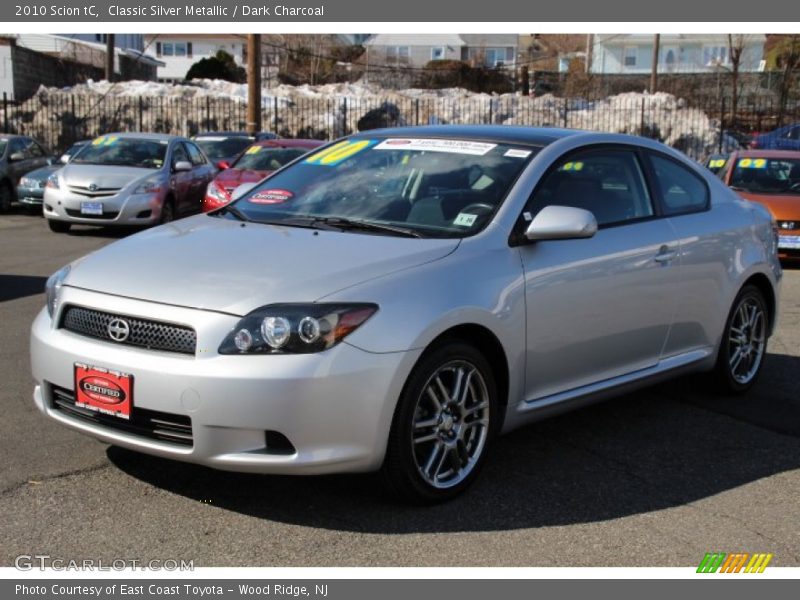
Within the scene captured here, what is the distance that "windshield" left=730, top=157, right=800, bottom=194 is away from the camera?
14.4m

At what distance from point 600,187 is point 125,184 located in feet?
34.3

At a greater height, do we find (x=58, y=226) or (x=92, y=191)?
(x=92, y=191)

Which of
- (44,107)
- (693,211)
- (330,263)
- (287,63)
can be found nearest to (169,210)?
(693,211)

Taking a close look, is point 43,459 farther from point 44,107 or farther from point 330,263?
point 44,107

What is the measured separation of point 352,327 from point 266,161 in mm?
11989

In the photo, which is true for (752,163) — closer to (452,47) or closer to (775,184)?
(775,184)

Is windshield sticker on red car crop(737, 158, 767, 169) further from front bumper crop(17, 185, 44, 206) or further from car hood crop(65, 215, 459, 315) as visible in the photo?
car hood crop(65, 215, 459, 315)

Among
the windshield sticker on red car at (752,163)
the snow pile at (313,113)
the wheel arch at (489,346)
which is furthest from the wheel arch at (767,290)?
the snow pile at (313,113)

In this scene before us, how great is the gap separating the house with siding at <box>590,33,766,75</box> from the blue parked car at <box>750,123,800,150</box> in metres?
43.8

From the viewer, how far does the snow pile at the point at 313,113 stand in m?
31.6

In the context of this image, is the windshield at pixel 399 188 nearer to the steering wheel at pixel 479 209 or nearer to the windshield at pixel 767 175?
the steering wheel at pixel 479 209

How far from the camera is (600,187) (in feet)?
18.6

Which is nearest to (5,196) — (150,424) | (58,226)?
(58,226)

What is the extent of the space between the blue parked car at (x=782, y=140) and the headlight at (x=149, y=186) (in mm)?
16249
